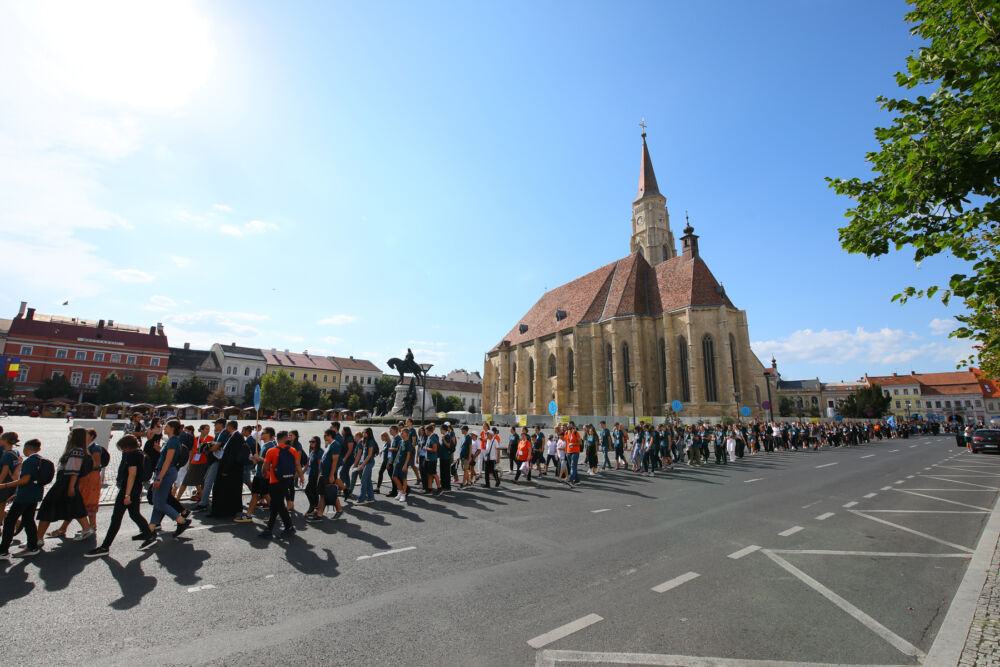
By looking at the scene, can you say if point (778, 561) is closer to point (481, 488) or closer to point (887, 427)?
point (481, 488)

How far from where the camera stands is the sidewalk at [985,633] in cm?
318

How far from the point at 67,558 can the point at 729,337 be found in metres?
A: 39.3

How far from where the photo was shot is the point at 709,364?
36.1 metres

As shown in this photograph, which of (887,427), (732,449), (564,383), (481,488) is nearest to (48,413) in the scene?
(564,383)

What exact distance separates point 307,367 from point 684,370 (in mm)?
62672

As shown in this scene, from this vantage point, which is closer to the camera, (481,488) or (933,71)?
(933,71)

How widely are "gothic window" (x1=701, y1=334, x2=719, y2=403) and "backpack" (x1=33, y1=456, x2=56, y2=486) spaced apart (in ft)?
123

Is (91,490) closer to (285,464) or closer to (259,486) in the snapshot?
(259,486)

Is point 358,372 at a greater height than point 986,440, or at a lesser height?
greater

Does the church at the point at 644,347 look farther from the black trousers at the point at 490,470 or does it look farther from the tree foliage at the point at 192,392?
the tree foliage at the point at 192,392

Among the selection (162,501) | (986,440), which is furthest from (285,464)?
(986,440)

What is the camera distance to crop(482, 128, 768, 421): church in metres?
35.9

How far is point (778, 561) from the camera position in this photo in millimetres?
5676

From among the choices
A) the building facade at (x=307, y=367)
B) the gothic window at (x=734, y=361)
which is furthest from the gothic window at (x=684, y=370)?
the building facade at (x=307, y=367)
